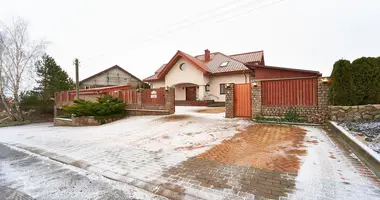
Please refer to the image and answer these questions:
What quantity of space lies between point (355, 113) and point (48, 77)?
28028 mm

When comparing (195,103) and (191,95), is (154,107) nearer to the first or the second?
(195,103)

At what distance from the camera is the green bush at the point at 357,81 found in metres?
6.16

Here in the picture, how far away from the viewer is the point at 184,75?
19.3m

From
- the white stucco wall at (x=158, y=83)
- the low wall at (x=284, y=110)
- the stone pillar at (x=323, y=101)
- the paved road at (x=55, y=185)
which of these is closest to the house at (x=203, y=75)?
the white stucco wall at (x=158, y=83)

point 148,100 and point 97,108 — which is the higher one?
point 148,100

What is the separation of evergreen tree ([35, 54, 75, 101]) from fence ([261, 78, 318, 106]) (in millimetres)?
24464

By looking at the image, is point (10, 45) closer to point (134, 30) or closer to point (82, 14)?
point (82, 14)

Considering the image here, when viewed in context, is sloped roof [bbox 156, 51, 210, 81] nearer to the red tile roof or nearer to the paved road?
the red tile roof

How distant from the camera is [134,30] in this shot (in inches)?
596

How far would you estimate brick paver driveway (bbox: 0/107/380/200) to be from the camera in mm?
2570

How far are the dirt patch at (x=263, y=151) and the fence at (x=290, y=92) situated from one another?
6.57 ft

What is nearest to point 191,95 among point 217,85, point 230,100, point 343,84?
point 217,85

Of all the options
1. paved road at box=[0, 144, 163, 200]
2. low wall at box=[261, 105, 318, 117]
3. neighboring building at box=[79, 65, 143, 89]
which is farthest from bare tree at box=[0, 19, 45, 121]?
low wall at box=[261, 105, 318, 117]

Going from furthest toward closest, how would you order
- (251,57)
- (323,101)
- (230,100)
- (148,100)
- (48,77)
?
(251,57), (48,77), (148,100), (230,100), (323,101)
